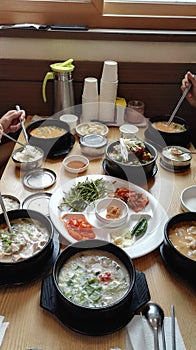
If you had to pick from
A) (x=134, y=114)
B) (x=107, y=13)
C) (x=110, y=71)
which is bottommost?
(x=134, y=114)

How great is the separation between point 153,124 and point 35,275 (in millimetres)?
1253

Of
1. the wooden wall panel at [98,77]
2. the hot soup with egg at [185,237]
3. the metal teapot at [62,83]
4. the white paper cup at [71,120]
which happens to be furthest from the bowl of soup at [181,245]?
the wooden wall panel at [98,77]

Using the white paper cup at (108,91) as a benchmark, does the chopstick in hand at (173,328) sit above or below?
below

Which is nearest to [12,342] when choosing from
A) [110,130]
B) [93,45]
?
[110,130]

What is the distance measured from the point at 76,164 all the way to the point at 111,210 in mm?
403

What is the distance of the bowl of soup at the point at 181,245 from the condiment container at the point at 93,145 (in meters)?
0.67

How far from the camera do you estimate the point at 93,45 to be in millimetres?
2270

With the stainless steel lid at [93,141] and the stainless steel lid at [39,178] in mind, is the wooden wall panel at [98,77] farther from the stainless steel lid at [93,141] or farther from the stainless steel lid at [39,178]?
the stainless steel lid at [39,178]

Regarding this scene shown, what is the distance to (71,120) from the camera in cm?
206

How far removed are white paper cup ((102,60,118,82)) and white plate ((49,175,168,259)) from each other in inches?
32.0

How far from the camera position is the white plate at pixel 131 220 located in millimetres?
1261

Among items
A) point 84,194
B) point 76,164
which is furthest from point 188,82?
point 84,194

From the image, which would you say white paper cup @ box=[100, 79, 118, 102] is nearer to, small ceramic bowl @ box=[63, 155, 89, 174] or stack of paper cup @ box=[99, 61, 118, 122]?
stack of paper cup @ box=[99, 61, 118, 122]

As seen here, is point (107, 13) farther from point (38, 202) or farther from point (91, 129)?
point (38, 202)
